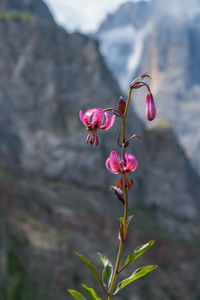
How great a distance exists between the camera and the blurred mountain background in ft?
30.3

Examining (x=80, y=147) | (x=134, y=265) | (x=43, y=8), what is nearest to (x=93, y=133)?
(x=134, y=265)

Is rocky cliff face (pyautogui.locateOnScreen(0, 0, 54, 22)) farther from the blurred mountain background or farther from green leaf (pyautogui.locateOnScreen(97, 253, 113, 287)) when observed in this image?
green leaf (pyautogui.locateOnScreen(97, 253, 113, 287))

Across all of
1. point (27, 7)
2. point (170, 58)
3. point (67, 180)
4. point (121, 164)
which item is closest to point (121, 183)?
point (121, 164)

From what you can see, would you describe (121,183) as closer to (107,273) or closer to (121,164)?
(121,164)

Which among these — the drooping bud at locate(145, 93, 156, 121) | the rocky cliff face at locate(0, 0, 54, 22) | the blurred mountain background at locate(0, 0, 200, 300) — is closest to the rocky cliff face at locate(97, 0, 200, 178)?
the rocky cliff face at locate(0, 0, 54, 22)

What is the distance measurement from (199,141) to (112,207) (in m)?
58.3

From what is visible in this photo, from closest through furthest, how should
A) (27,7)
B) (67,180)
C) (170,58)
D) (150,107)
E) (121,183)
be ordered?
1. (121,183)
2. (150,107)
3. (67,180)
4. (27,7)
5. (170,58)

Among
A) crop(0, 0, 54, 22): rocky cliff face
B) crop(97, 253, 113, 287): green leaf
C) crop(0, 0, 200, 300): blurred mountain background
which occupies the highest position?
crop(0, 0, 54, 22): rocky cliff face

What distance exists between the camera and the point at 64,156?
20.3 metres

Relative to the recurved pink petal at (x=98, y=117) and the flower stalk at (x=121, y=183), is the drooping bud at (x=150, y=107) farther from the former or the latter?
the recurved pink petal at (x=98, y=117)

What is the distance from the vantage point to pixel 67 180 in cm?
2023

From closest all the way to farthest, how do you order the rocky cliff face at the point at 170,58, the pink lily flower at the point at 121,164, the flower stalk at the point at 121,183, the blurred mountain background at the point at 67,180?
the flower stalk at the point at 121,183
the pink lily flower at the point at 121,164
the blurred mountain background at the point at 67,180
the rocky cliff face at the point at 170,58

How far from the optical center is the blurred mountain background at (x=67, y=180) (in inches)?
364

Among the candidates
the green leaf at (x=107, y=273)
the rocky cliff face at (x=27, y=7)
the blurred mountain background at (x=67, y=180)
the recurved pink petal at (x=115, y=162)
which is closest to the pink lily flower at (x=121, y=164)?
the recurved pink petal at (x=115, y=162)
